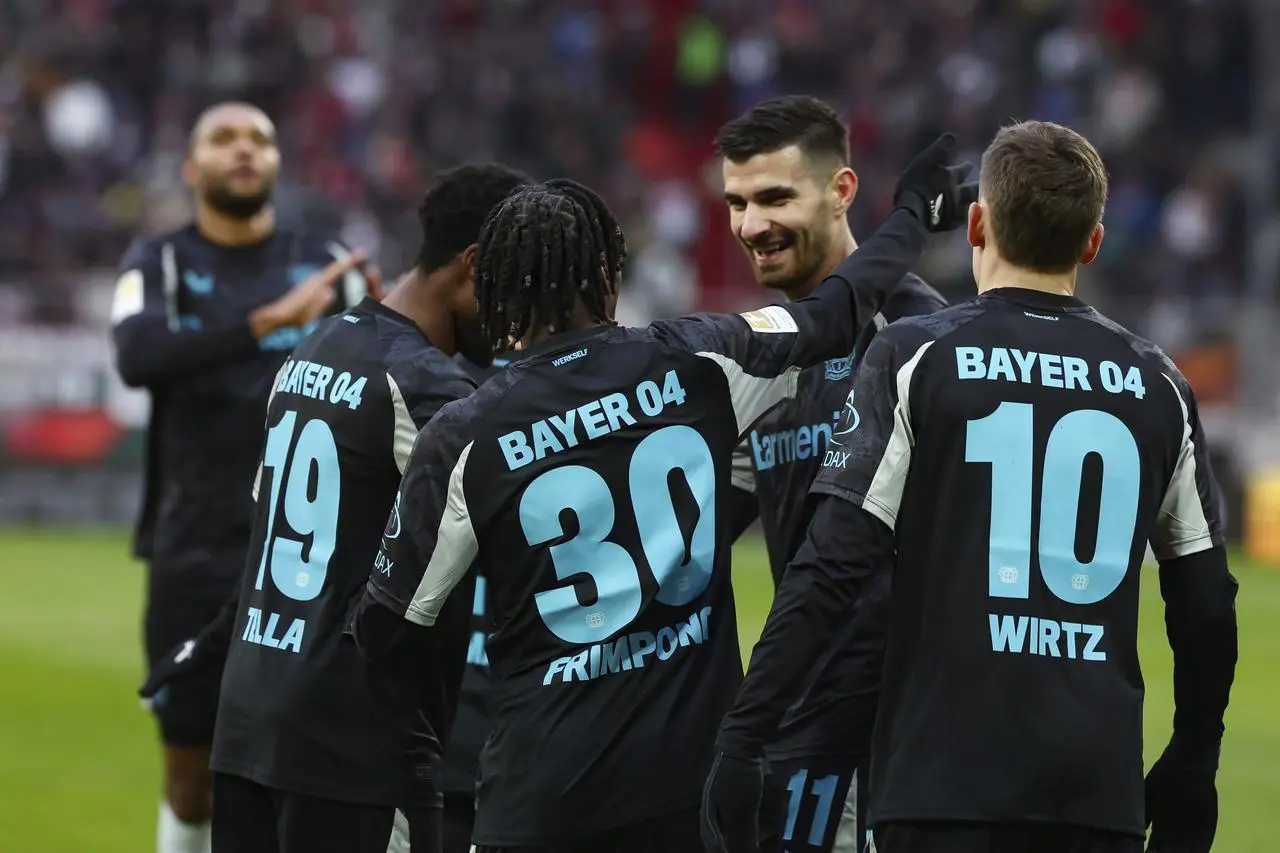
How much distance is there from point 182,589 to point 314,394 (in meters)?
2.34

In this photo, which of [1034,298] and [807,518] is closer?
[1034,298]

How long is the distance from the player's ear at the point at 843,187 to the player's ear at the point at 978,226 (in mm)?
1263

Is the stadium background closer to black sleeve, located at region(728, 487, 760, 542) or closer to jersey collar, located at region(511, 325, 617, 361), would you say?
black sleeve, located at region(728, 487, 760, 542)

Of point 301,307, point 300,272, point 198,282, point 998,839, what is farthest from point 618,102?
point 998,839

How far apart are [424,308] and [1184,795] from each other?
196 centimetres

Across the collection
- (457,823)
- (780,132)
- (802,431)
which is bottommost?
(457,823)

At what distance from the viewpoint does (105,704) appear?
1064 centimetres

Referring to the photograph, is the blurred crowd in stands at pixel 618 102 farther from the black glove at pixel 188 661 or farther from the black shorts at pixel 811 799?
the black shorts at pixel 811 799

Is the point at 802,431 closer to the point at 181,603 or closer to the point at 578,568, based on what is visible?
the point at 578,568

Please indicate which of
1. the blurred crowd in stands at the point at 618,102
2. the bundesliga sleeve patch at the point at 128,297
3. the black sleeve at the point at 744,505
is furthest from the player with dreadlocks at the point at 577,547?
the blurred crowd in stands at the point at 618,102

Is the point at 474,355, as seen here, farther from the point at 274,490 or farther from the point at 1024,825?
the point at 1024,825

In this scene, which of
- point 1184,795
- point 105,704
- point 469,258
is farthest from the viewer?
point 105,704

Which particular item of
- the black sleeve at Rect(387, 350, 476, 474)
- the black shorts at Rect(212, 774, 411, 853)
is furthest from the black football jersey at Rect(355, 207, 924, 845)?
the black shorts at Rect(212, 774, 411, 853)

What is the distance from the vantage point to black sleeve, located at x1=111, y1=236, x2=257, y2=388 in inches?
246
